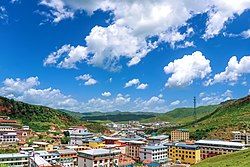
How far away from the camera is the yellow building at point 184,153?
118 metres

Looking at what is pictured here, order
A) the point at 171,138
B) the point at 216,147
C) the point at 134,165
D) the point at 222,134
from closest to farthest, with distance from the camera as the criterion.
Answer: the point at 134,165 < the point at 216,147 < the point at 222,134 < the point at 171,138

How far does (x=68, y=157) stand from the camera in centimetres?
10688

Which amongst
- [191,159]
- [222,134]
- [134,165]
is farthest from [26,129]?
[222,134]

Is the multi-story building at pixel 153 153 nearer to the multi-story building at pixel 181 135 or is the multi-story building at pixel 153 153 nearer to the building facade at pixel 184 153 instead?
the building facade at pixel 184 153

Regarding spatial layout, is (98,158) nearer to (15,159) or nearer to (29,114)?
(15,159)

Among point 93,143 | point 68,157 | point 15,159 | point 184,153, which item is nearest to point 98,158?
point 68,157

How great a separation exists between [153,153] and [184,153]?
12730 mm

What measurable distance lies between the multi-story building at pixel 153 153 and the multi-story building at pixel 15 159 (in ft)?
135

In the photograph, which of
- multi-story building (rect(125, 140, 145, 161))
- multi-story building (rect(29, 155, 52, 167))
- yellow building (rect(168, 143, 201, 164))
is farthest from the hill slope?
multi-story building (rect(29, 155, 52, 167))

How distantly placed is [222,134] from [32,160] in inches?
3819

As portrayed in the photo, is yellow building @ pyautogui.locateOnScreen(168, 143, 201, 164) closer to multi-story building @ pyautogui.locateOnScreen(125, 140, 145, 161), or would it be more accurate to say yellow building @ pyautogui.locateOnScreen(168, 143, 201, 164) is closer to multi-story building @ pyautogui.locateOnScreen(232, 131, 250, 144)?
multi-story building @ pyautogui.locateOnScreen(125, 140, 145, 161)

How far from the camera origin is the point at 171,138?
17725 centimetres

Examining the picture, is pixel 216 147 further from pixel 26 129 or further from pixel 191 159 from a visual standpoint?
pixel 26 129

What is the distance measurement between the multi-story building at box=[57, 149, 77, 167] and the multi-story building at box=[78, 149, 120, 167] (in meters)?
4.03
